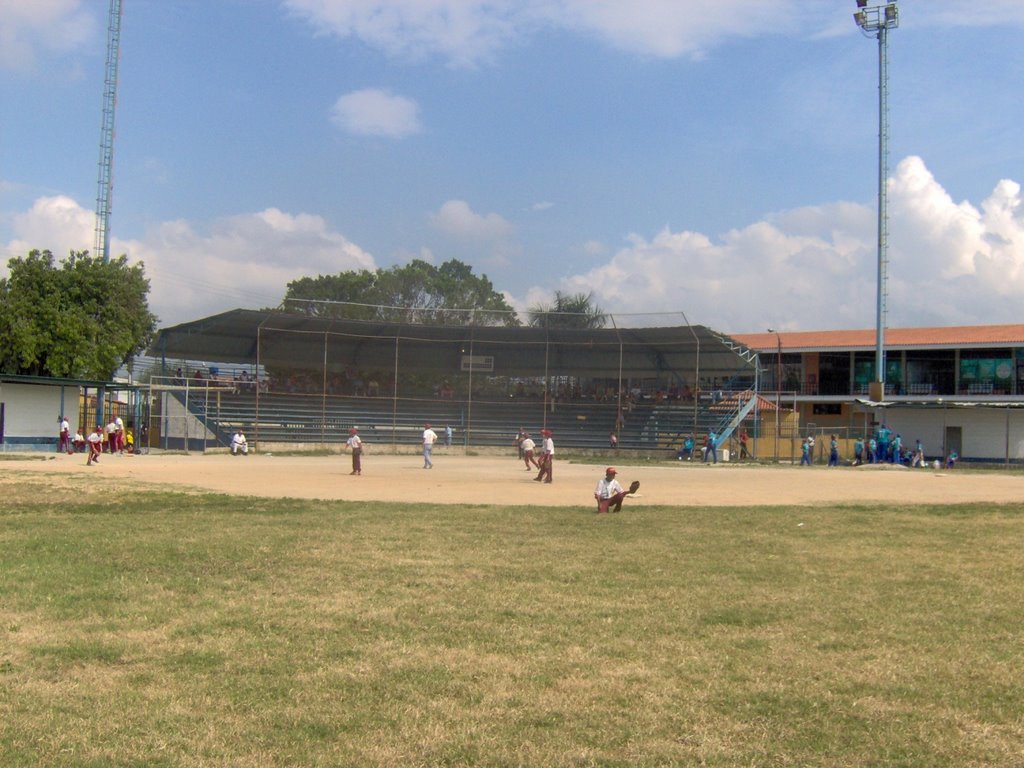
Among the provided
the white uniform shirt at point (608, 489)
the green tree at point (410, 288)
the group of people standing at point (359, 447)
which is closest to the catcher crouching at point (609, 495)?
the white uniform shirt at point (608, 489)

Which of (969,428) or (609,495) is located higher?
(969,428)

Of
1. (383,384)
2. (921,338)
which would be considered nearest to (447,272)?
(383,384)

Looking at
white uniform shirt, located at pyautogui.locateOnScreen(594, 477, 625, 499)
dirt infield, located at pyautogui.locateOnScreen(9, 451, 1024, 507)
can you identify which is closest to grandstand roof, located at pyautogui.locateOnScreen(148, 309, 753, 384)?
dirt infield, located at pyautogui.locateOnScreen(9, 451, 1024, 507)

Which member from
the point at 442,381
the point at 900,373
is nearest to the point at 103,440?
the point at 442,381

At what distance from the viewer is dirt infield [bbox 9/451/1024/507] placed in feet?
64.2

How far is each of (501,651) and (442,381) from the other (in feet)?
148

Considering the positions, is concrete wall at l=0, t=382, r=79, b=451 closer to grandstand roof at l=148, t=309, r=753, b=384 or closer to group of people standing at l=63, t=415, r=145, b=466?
group of people standing at l=63, t=415, r=145, b=466

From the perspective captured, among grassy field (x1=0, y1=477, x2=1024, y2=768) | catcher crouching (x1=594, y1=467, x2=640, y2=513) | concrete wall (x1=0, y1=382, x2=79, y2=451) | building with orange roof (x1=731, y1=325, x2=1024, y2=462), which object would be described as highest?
building with orange roof (x1=731, y1=325, x2=1024, y2=462)

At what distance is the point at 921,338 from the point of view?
5578 cm

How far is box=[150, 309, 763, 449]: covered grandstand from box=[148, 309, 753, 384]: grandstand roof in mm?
75

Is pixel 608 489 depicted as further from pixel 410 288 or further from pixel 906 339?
pixel 410 288

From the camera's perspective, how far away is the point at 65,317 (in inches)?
1666

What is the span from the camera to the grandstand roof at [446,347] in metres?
45.6

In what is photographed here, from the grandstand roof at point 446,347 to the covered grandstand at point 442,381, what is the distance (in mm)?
75
